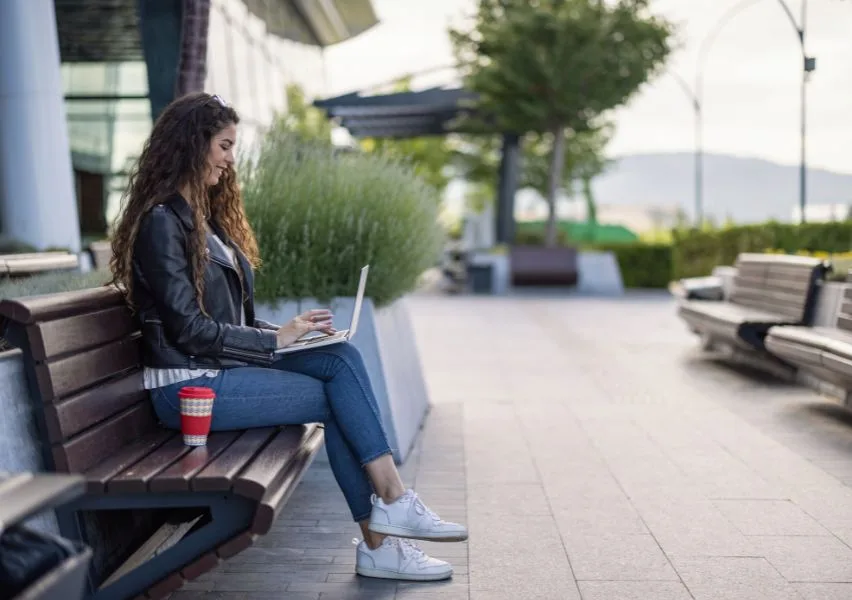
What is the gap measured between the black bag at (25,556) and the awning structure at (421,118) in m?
26.1

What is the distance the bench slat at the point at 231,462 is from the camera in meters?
3.27

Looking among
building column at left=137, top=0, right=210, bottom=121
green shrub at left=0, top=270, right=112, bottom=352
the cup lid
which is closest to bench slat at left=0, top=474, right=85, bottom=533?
the cup lid

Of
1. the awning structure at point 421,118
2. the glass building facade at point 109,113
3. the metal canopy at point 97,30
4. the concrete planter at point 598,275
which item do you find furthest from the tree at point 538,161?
the metal canopy at point 97,30

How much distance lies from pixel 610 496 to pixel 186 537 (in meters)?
2.62

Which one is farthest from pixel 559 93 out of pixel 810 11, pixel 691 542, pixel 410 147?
pixel 410 147

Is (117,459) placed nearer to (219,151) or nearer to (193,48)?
(219,151)

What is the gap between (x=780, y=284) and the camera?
9.88 meters

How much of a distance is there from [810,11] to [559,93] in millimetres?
13799

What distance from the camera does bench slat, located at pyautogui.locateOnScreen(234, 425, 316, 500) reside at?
3270 millimetres

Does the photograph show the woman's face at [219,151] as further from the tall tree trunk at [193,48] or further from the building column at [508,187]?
the building column at [508,187]

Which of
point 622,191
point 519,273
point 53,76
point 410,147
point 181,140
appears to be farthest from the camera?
point 622,191

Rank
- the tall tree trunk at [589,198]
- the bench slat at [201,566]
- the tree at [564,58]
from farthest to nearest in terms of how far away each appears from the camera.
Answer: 1. the tall tree trunk at [589,198]
2. the tree at [564,58]
3. the bench slat at [201,566]

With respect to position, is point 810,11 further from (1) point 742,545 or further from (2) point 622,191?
(2) point 622,191

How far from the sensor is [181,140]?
3.98m
